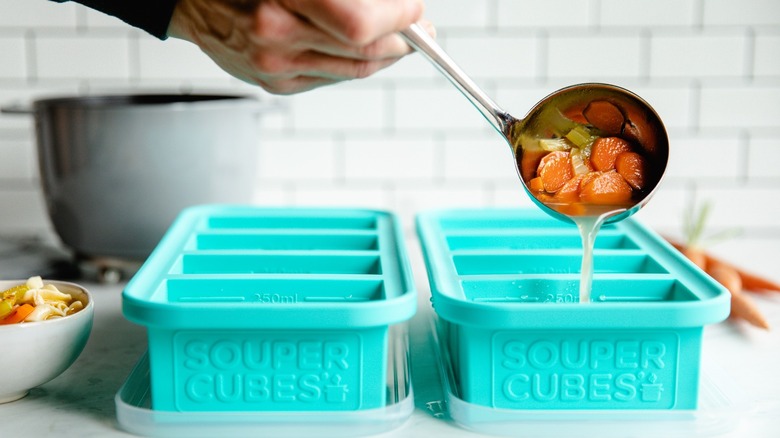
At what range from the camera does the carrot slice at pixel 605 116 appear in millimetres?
771

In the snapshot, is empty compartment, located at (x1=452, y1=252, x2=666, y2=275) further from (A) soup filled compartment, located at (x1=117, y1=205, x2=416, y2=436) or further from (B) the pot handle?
(B) the pot handle

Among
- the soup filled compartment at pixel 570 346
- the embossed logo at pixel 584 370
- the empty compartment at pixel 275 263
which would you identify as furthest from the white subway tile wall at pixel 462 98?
the embossed logo at pixel 584 370

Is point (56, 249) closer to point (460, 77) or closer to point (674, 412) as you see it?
point (460, 77)

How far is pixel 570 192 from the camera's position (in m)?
0.76

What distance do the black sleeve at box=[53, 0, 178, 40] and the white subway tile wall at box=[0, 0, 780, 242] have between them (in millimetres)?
531

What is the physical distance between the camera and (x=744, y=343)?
0.88 metres

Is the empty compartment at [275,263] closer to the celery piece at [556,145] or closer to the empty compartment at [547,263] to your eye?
the empty compartment at [547,263]

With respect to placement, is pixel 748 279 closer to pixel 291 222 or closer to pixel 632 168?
pixel 632 168

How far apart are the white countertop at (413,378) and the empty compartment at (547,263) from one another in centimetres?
11

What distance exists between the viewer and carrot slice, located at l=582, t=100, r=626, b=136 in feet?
2.53

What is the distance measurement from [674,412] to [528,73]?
2.51ft

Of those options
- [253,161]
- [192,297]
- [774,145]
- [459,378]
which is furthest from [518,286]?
[774,145]

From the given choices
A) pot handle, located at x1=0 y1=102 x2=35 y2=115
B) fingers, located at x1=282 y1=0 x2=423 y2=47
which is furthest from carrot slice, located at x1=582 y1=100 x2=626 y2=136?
pot handle, located at x1=0 y1=102 x2=35 y2=115

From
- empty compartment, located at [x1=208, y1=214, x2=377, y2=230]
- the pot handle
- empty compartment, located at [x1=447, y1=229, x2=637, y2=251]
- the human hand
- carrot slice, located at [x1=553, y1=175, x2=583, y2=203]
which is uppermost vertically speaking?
the human hand
